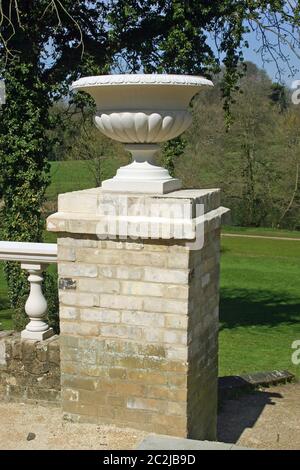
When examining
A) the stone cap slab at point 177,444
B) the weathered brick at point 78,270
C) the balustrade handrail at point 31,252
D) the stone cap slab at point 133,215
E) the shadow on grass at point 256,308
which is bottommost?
the shadow on grass at point 256,308

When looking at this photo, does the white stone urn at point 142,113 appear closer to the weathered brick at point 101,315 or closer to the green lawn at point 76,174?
the weathered brick at point 101,315

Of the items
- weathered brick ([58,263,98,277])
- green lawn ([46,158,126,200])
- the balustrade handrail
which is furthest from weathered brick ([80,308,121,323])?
green lawn ([46,158,126,200])

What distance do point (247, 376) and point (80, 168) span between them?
61.9ft

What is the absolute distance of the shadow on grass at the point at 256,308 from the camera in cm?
1202

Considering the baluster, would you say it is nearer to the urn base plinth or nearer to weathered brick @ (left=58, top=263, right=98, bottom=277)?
weathered brick @ (left=58, top=263, right=98, bottom=277)

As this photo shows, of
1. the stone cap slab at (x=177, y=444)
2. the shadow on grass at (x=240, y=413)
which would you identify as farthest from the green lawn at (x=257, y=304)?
the stone cap slab at (x=177, y=444)

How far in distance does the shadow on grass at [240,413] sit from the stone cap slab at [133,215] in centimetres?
252

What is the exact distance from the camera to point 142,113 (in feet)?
13.3

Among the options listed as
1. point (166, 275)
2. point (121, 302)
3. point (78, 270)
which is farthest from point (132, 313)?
point (78, 270)

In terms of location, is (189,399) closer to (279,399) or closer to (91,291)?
(91,291)

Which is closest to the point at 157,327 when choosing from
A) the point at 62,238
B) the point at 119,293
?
the point at 119,293

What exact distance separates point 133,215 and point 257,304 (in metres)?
10.1

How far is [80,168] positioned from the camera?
2522 cm

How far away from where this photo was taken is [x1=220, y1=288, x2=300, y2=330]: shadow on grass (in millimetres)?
12016
